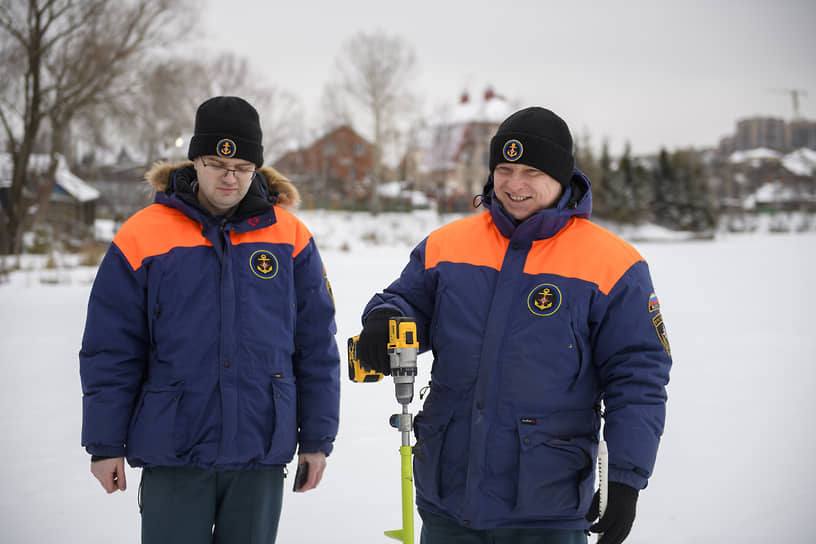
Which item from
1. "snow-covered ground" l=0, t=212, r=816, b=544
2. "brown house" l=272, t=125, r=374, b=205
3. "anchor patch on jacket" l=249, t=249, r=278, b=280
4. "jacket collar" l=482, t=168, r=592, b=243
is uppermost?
"brown house" l=272, t=125, r=374, b=205

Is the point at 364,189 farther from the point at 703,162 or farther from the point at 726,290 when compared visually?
the point at 726,290

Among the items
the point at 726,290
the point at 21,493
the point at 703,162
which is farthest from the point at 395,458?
the point at 703,162

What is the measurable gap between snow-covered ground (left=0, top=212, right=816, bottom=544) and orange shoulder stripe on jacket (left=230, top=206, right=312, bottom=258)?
2.12 metres

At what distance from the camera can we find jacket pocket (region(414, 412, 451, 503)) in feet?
6.72

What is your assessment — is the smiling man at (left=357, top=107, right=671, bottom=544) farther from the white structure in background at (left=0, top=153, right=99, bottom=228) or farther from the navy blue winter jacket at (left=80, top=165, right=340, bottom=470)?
the white structure in background at (left=0, top=153, right=99, bottom=228)

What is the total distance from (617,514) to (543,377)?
415 mm

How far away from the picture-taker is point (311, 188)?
4672 cm

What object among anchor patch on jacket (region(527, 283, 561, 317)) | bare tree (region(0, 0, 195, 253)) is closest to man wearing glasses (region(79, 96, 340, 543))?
anchor patch on jacket (region(527, 283, 561, 317))

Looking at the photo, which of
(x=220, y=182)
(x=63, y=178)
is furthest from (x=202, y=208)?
(x=63, y=178)

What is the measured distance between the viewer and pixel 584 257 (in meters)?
2.02

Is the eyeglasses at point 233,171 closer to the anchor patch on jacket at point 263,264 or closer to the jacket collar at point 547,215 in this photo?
the anchor patch on jacket at point 263,264

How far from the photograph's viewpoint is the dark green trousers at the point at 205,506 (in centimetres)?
219

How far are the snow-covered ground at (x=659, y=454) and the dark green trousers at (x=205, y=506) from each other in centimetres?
170

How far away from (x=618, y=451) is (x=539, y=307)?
0.45 meters
